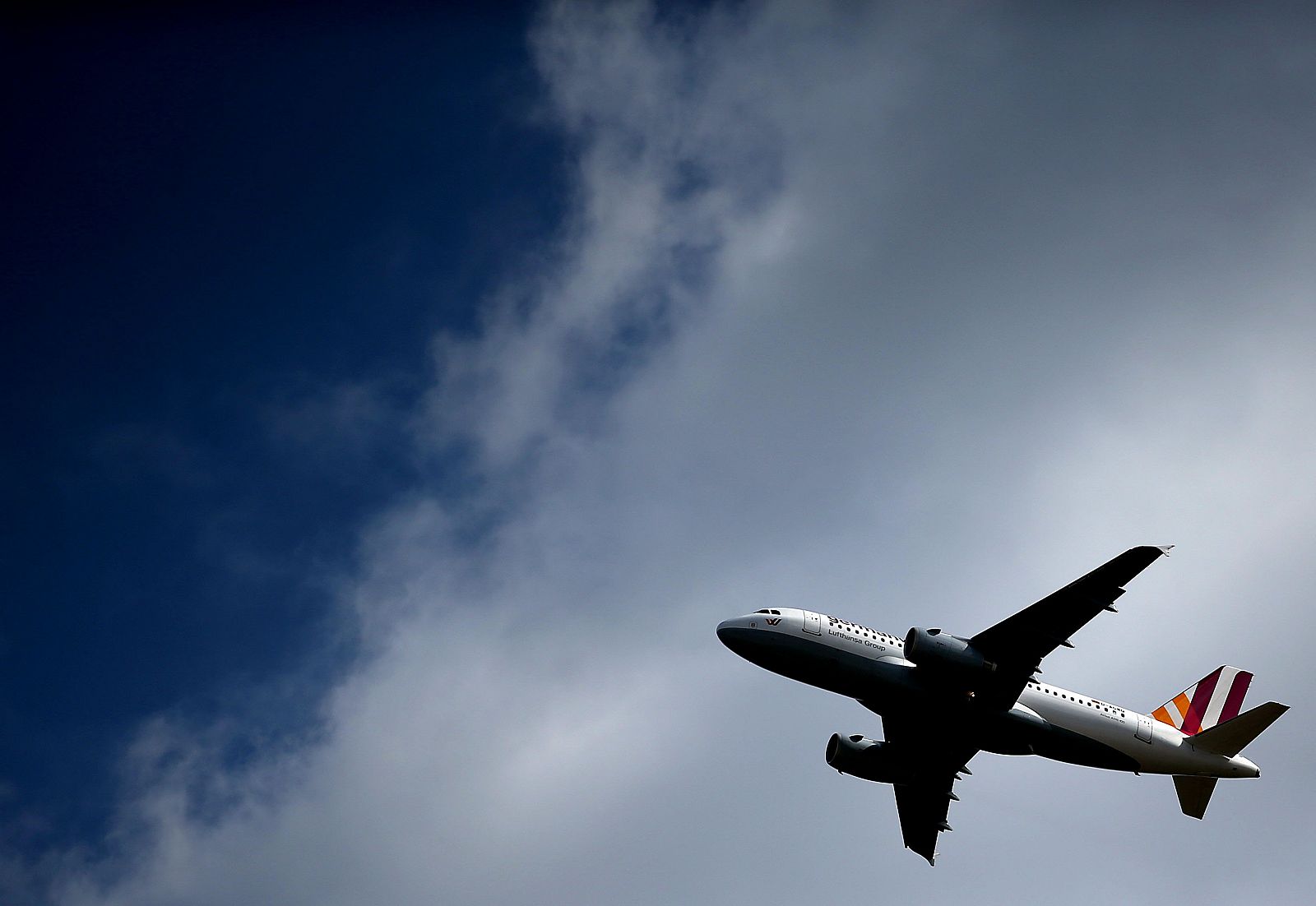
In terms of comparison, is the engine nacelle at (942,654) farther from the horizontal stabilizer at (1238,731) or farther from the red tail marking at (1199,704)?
the red tail marking at (1199,704)

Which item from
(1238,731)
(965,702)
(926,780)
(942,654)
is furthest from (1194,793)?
(942,654)

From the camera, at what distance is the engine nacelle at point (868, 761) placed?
2083 inches

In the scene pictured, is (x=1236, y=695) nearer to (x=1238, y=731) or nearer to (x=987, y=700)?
(x=1238, y=731)

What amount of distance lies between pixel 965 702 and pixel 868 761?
877cm

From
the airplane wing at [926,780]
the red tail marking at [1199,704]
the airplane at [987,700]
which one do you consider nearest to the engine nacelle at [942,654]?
the airplane at [987,700]

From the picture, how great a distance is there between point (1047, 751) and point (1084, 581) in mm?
10504

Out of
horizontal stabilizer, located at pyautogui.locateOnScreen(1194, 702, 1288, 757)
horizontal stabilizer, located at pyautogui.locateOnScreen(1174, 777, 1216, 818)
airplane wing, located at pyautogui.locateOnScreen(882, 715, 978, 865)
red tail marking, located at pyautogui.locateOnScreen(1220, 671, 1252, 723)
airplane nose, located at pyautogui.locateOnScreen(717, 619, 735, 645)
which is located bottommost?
horizontal stabilizer, located at pyautogui.locateOnScreen(1174, 777, 1216, 818)

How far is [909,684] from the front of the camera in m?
46.0

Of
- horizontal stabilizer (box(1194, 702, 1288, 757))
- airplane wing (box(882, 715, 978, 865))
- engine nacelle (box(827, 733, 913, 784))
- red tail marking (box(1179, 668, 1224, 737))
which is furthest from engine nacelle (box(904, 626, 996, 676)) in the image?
red tail marking (box(1179, 668, 1224, 737))

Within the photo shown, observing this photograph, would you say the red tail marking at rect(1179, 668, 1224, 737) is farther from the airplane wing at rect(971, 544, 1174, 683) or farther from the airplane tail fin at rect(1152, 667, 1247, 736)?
the airplane wing at rect(971, 544, 1174, 683)

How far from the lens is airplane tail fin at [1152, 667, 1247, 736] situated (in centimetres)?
5428

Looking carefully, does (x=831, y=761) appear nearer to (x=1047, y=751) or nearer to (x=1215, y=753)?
(x=1047, y=751)

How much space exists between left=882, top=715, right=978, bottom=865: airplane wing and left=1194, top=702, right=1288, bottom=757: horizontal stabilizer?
38.2 feet

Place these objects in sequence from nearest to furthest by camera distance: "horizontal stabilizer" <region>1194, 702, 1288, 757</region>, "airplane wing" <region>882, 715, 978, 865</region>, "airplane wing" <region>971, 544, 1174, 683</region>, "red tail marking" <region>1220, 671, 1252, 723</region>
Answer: "airplane wing" <region>971, 544, 1174, 683</region>
"horizontal stabilizer" <region>1194, 702, 1288, 757</region>
"airplane wing" <region>882, 715, 978, 865</region>
"red tail marking" <region>1220, 671, 1252, 723</region>
